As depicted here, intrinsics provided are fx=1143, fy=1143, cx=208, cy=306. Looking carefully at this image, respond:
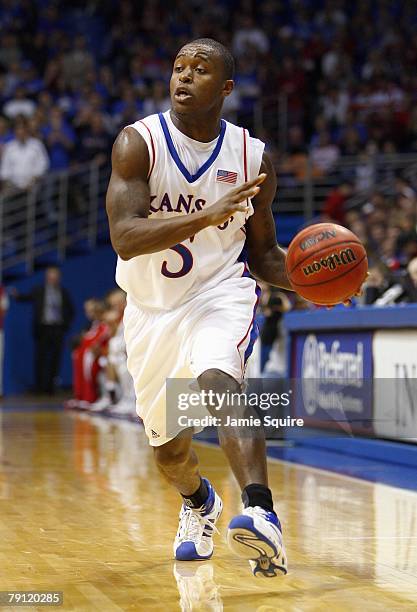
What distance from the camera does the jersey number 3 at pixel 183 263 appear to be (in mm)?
4633

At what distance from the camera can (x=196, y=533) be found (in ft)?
16.2

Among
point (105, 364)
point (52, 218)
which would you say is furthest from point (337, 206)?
point (52, 218)

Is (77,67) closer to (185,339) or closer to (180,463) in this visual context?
(180,463)

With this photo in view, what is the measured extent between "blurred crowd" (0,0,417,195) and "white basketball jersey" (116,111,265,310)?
1292 centimetres

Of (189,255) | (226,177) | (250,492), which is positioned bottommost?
(250,492)

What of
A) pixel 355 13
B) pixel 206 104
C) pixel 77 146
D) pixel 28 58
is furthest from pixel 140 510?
pixel 355 13

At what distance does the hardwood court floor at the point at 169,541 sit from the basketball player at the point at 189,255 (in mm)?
430

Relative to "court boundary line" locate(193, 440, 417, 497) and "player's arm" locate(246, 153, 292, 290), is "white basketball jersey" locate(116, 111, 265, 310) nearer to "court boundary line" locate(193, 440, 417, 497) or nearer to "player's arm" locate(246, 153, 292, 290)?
"player's arm" locate(246, 153, 292, 290)

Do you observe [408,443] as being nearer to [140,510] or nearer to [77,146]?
[140,510]

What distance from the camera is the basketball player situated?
4.38 m

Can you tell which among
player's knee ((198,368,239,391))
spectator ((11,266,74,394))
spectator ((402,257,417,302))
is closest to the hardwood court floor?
player's knee ((198,368,239,391))

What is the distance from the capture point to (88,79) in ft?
62.7

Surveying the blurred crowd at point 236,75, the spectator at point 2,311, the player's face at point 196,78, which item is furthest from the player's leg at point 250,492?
the spectator at point 2,311

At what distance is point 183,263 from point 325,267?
22.6 inches
